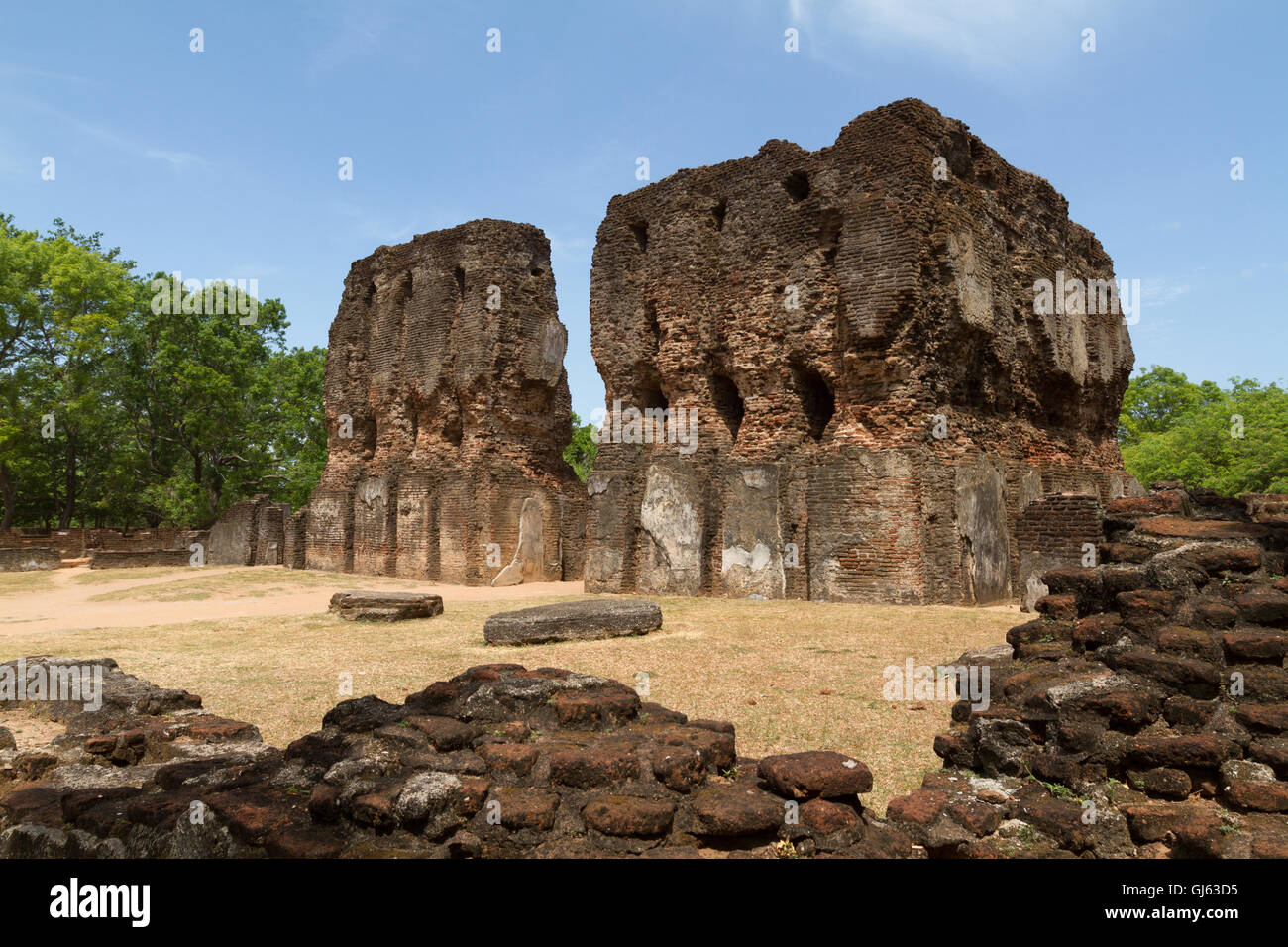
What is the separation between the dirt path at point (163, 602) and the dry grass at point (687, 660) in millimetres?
1045

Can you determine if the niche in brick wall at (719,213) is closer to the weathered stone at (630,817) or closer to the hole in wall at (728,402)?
the hole in wall at (728,402)

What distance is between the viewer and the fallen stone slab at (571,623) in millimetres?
9641

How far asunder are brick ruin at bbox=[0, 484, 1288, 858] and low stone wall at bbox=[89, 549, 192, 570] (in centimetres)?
2243

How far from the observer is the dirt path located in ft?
43.1

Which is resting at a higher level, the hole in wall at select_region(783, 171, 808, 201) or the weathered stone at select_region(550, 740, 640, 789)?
the hole in wall at select_region(783, 171, 808, 201)

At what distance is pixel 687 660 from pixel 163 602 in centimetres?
1217

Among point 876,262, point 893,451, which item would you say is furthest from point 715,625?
point 876,262

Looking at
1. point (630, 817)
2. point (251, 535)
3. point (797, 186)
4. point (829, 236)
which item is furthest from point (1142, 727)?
point (251, 535)

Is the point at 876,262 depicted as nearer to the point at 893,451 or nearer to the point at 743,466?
the point at 893,451

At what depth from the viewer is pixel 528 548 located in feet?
63.7

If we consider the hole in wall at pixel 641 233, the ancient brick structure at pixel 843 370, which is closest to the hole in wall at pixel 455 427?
the ancient brick structure at pixel 843 370

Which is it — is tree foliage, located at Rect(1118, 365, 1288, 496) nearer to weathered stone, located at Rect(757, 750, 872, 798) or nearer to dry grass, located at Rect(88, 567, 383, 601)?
dry grass, located at Rect(88, 567, 383, 601)

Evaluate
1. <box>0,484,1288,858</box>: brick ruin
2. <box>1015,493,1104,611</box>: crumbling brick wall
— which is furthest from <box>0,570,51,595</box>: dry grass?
<box>1015,493,1104,611</box>: crumbling brick wall
